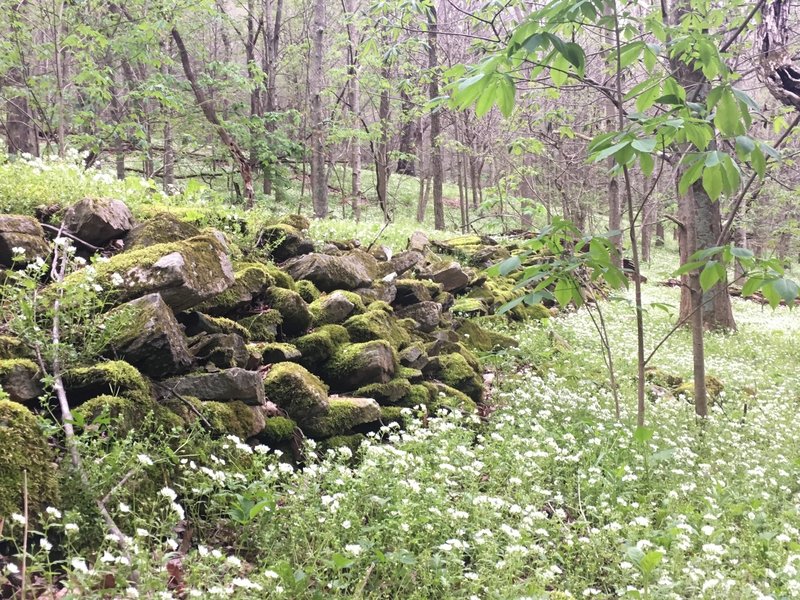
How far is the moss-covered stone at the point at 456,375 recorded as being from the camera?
5.61m

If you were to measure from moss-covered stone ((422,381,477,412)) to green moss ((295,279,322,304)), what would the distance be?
1.44 meters

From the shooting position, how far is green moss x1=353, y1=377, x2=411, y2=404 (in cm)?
464

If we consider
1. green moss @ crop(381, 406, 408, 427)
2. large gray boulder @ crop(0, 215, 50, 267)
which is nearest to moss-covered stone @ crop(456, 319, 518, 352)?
green moss @ crop(381, 406, 408, 427)

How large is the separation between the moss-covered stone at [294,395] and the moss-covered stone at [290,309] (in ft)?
2.82

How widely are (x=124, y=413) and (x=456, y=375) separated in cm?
346

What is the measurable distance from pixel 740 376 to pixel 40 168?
8993 millimetres

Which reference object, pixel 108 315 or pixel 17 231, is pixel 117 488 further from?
pixel 17 231

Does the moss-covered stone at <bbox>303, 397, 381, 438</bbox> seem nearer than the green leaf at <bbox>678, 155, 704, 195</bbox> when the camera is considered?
No

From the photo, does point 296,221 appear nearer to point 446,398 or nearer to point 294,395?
point 446,398

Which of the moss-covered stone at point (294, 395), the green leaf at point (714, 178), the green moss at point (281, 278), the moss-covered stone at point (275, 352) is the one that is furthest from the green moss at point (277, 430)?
A: the green leaf at point (714, 178)

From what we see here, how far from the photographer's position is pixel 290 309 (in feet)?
15.8

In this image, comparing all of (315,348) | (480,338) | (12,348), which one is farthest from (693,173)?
(480,338)

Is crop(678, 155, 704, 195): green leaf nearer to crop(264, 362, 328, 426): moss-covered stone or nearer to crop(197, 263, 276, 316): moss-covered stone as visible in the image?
crop(264, 362, 328, 426): moss-covered stone

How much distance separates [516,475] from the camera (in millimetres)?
3674
